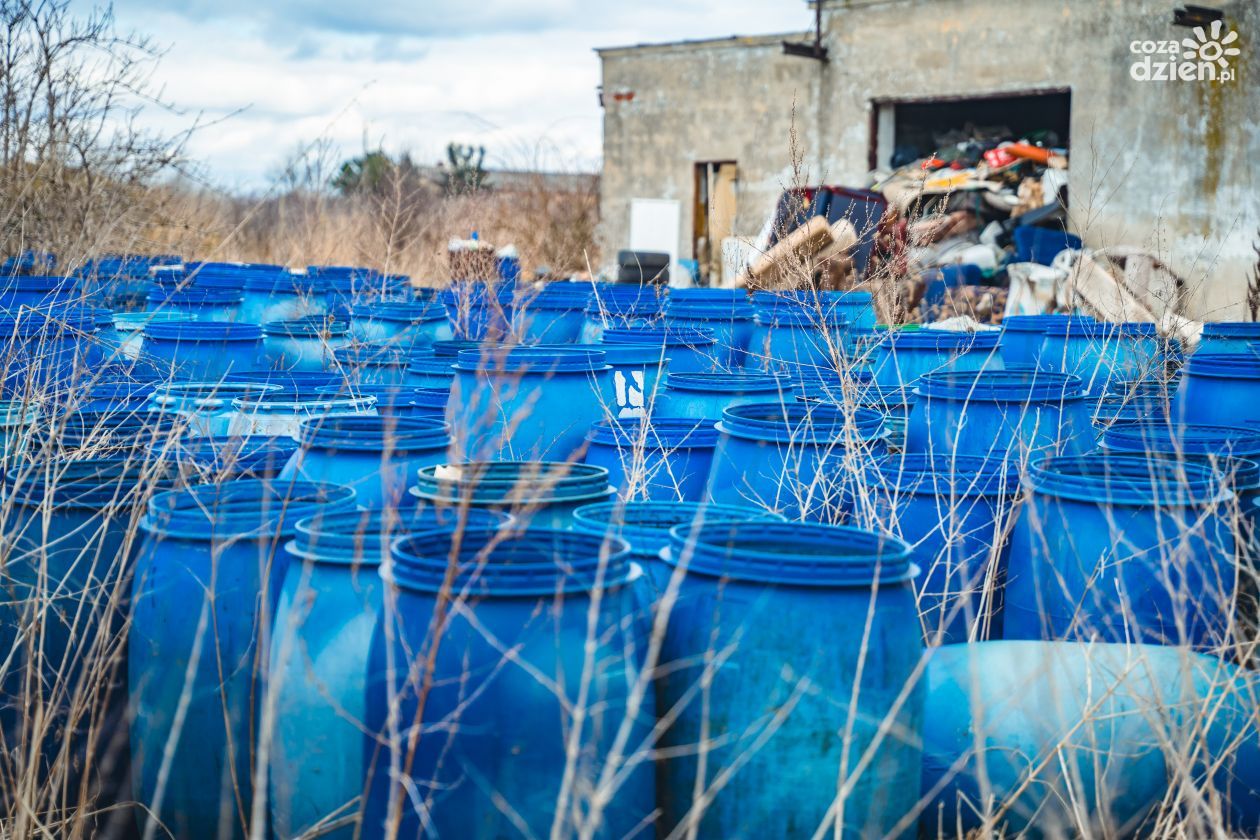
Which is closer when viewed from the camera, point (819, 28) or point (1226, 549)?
point (1226, 549)

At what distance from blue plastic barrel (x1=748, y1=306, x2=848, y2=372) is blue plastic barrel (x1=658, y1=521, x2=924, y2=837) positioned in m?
3.21

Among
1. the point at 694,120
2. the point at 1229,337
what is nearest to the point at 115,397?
the point at 1229,337

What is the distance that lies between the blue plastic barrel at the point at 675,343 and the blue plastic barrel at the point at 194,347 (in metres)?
1.57

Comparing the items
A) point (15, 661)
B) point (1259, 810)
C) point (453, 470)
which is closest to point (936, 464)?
point (1259, 810)

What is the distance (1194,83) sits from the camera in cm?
1636

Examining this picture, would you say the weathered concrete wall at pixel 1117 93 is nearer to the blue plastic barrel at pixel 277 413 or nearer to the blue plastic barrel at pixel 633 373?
the blue plastic barrel at pixel 633 373

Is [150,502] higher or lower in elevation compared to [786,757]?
higher

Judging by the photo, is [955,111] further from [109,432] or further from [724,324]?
[109,432]

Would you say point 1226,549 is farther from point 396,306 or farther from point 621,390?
point 396,306

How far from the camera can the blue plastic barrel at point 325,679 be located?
8.05ft

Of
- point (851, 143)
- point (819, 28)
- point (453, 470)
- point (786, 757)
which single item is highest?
point (819, 28)

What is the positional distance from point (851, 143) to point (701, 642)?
18601 millimetres

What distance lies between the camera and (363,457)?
3248 mm

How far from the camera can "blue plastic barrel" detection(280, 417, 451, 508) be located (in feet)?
10.5
